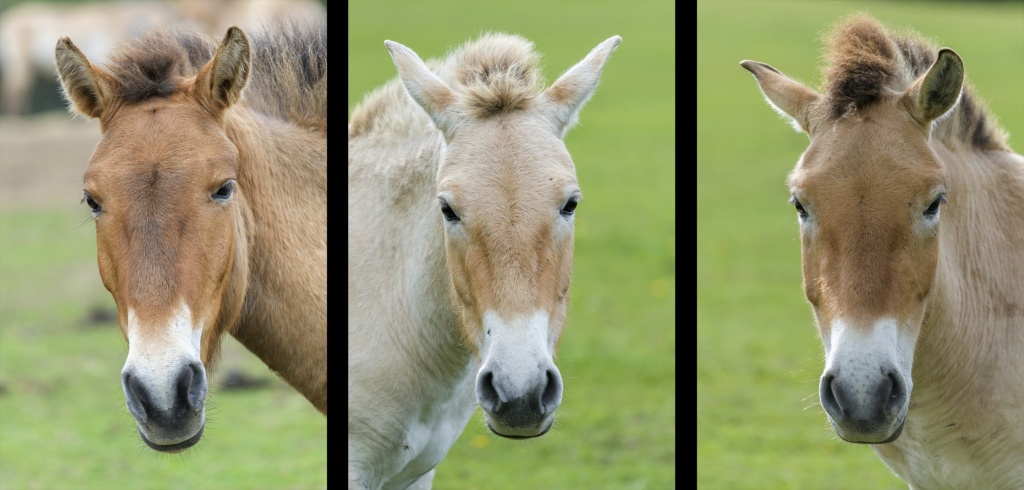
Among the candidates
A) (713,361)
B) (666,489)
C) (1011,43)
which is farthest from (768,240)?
(1011,43)

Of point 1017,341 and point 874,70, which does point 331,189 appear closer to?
point 874,70

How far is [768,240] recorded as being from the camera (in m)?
11.1

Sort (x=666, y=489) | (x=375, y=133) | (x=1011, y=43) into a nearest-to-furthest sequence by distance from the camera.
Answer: (x=375, y=133) → (x=666, y=489) → (x=1011, y=43)

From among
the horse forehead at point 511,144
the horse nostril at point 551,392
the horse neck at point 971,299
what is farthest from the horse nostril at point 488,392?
the horse neck at point 971,299

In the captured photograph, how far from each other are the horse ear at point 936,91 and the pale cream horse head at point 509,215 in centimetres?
99

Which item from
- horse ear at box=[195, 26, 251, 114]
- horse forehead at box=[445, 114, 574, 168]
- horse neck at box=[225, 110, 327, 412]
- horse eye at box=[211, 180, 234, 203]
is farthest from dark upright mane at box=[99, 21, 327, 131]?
horse forehead at box=[445, 114, 574, 168]

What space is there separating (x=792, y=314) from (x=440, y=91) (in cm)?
672

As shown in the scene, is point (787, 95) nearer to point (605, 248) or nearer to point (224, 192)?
point (224, 192)

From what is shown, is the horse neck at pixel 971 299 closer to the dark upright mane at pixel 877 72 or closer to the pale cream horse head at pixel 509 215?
the dark upright mane at pixel 877 72

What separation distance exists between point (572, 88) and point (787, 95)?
794 millimetres

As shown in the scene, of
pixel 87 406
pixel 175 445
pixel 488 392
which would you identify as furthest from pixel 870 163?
pixel 87 406

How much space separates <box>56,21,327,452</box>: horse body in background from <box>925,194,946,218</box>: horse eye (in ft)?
7.09

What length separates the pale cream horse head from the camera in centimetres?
262

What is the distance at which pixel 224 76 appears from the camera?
3.14 meters
